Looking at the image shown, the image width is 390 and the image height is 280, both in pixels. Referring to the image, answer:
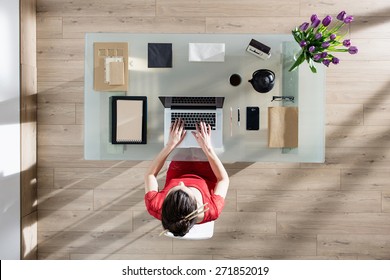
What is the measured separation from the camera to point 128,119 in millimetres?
2102

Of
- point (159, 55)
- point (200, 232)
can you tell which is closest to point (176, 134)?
point (159, 55)

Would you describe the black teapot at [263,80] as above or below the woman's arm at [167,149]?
above

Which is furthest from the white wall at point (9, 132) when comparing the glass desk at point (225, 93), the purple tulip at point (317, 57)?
the purple tulip at point (317, 57)

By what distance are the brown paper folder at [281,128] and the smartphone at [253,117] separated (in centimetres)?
7

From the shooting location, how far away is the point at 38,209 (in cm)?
281

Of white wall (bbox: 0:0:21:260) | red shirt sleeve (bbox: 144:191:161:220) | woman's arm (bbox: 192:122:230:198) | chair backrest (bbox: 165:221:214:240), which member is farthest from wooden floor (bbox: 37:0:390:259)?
red shirt sleeve (bbox: 144:191:161:220)

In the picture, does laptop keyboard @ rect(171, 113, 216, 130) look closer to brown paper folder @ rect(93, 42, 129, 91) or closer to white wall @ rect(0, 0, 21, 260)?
brown paper folder @ rect(93, 42, 129, 91)

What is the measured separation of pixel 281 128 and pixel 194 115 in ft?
1.58

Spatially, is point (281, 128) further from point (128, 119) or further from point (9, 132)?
point (9, 132)

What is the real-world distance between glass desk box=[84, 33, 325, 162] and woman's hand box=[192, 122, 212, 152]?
10 centimetres

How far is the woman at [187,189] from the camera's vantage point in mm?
1712

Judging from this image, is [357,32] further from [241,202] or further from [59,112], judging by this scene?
[59,112]

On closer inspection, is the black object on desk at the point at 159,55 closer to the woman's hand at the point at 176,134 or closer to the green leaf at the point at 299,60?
the woman's hand at the point at 176,134
